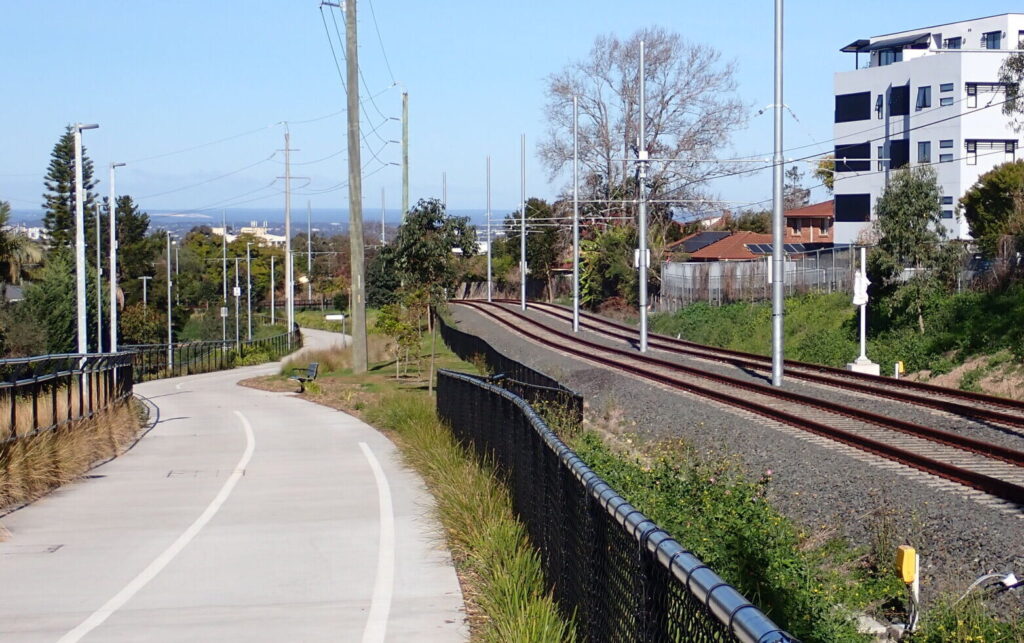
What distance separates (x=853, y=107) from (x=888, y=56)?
20.1 feet

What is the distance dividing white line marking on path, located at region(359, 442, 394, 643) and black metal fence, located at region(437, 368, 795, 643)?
3.75 feet

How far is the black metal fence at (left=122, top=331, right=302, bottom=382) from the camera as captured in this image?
53906 mm

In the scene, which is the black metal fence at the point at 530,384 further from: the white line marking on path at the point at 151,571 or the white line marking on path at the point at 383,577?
the white line marking on path at the point at 151,571

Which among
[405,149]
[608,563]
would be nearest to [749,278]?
[405,149]

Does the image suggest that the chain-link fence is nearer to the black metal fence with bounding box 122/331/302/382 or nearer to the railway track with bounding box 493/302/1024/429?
the railway track with bounding box 493/302/1024/429

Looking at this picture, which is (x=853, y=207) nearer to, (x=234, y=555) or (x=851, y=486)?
(x=851, y=486)

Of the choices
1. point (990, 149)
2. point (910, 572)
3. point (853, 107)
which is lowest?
point (910, 572)

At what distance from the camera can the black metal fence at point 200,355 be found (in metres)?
53.9

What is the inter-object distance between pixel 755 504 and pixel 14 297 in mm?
90255

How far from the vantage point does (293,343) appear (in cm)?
7562

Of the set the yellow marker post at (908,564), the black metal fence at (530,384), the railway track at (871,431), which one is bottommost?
the railway track at (871,431)

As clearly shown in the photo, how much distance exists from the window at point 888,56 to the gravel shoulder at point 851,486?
173 feet

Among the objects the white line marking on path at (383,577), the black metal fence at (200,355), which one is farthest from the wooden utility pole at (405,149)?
the white line marking on path at (383,577)

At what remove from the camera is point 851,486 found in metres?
13.8
